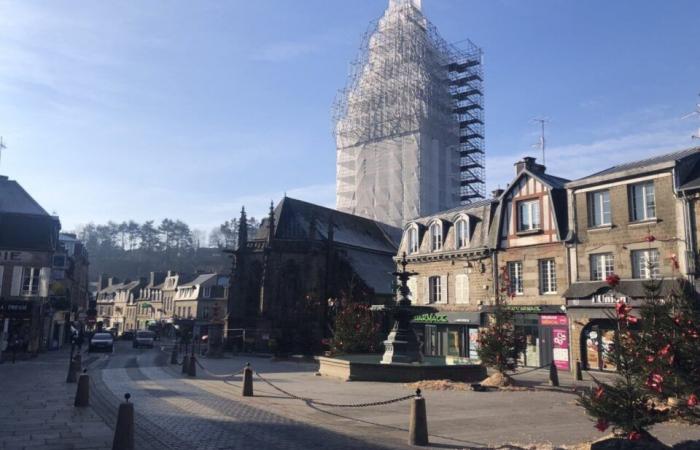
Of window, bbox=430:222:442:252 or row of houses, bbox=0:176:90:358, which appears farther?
row of houses, bbox=0:176:90:358

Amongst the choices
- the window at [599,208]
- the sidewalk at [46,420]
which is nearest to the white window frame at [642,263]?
the window at [599,208]

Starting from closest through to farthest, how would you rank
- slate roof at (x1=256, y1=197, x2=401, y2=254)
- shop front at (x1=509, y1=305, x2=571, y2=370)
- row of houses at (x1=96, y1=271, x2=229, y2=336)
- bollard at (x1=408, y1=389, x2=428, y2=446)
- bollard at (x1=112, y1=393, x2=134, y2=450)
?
bollard at (x1=112, y1=393, x2=134, y2=450) < bollard at (x1=408, y1=389, x2=428, y2=446) < shop front at (x1=509, y1=305, x2=571, y2=370) < slate roof at (x1=256, y1=197, x2=401, y2=254) < row of houses at (x1=96, y1=271, x2=229, y2=336)

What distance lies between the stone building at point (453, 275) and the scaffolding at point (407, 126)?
750 inches

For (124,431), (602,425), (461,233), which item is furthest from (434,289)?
(124,431)

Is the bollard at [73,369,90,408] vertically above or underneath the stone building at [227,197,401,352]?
underneath

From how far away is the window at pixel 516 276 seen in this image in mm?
28562

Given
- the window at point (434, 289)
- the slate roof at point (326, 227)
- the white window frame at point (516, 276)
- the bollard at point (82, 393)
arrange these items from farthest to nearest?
the slate roof at point (326, 227) → the window at point (434, 289) → the white window frame at point (516, 276) → the bollard at point (82, 393)

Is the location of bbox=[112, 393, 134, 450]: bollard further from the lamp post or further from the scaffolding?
the scaffolding

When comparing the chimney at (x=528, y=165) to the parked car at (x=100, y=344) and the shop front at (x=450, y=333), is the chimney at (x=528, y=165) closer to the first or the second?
the shop front at (x=450, y=333)

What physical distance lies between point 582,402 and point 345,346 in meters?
16.9

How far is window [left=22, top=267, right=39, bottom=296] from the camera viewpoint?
36.8 metres

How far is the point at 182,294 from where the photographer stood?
75.7m

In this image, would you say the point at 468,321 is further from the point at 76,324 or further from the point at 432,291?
the point at 76,324

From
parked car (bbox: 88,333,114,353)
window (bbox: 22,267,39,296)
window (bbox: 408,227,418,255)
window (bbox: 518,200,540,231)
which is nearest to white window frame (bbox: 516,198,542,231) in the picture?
window (bbox: 518,200,540,231)
